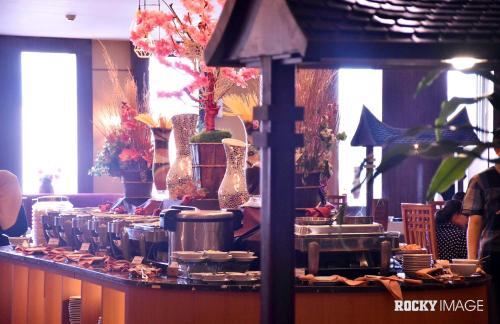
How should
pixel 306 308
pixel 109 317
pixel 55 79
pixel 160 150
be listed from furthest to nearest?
pixel 55 79
pixel 160 150
pixel 109 317
pixel 306 308

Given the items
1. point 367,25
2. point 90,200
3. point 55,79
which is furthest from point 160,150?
point 55,79

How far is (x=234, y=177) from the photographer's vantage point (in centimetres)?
385

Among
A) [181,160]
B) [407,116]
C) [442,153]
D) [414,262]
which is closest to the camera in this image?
[442,153]

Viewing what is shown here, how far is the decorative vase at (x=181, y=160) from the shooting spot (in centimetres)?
419

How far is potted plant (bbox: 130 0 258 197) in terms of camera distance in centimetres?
404

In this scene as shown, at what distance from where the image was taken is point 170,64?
13.4ft

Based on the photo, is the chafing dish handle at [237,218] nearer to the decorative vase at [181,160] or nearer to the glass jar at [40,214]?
the decorative vase at [181,160]

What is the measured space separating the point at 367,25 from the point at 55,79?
40.4ft

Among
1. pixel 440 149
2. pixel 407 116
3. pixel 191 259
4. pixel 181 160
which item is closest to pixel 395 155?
pixel 440 149

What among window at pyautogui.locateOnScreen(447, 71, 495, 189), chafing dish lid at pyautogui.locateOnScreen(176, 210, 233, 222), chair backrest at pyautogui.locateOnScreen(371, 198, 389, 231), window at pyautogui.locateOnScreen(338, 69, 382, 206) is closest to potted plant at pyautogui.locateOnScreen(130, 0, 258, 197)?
chafing dish lid at pyautogui.locateOnScreen(176, 210, 233, 222)

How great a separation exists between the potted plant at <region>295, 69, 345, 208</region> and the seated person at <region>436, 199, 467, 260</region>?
2.78m

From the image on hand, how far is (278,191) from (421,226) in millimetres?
5492

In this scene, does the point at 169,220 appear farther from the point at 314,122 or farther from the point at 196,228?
the point at 314,122

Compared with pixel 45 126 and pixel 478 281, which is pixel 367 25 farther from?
pixel 45 126
